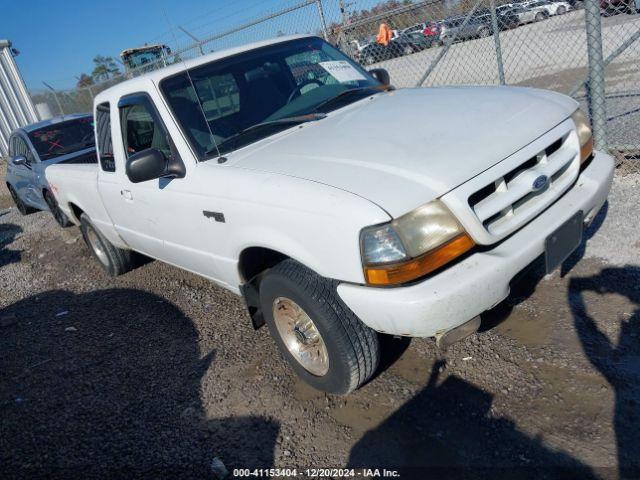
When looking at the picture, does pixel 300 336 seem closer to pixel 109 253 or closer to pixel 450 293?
pixel 450 293

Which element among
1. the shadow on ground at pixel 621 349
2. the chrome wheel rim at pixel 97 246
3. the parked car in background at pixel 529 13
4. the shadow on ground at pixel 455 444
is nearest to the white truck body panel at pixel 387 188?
the shadow on ground at pixel 455 444

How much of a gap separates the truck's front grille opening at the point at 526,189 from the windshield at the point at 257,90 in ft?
4.64

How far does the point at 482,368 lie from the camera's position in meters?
2.91

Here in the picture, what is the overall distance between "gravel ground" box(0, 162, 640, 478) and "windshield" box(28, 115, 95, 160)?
416cm

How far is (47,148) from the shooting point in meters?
7.88

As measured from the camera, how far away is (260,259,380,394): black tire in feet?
8.39

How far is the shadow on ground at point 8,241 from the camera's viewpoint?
7570mm

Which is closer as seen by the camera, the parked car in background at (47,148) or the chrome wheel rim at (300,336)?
the chrome wheel rim at (300,336)

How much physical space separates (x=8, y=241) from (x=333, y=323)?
8.06m

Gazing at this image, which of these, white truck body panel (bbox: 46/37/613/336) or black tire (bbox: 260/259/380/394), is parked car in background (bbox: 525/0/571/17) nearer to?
white truck body panel (bbox: 46/37/613/336)

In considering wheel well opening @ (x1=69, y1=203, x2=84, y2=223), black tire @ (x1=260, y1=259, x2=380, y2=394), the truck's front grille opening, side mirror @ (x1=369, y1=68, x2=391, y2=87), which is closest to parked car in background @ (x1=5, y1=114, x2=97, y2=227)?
wheel well opening @ (x1=69, y1=203, x2=84, y2=223)

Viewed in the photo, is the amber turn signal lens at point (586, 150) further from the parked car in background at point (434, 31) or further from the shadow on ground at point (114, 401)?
the parked car in background at point (434, 31)

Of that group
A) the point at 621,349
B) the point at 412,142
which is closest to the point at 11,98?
the point at 412,142

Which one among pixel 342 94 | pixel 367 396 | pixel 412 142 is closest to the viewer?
pixel 412 142
